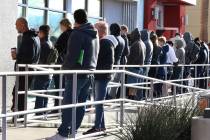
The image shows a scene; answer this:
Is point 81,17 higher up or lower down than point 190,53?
higher up

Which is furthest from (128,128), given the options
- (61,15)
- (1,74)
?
(61,15)

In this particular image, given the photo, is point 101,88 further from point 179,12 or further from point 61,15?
point 179,12

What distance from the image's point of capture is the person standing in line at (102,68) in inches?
383

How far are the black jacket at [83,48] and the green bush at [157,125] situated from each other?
1.11m

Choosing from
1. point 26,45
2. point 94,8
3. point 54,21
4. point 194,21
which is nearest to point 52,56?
point 26,45

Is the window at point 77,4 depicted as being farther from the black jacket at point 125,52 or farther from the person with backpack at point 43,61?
the person with backpack at point 43,61

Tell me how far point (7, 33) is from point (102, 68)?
4317 mm

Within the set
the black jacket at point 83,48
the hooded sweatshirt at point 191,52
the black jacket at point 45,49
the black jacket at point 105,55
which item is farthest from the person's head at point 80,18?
the hooded sweatshirt at point 191,52

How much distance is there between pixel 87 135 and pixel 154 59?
7250mm

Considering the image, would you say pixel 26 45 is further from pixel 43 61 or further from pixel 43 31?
pixel 43 61

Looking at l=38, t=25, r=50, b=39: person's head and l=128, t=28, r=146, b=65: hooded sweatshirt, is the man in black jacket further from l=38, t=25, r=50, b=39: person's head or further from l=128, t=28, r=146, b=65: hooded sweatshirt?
l=128, t=28, r=146, b=65: hooded sweatshirt

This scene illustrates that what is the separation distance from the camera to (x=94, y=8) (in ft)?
64.1

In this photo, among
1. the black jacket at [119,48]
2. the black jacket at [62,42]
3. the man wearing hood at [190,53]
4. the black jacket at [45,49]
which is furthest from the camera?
the man wearing hood at [190,53]

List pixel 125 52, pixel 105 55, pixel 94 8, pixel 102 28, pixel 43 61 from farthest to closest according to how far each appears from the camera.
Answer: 1. pixel 94 8
2. pixel 125 52
3. pixel 43 61
4. pixel 102 28
5. pixel 105 55
